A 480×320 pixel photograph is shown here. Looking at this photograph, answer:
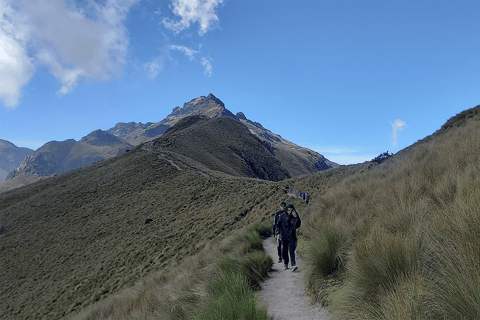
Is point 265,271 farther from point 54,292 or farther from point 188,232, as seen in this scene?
point 54,292

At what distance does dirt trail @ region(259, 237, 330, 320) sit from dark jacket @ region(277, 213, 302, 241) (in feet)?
3.44

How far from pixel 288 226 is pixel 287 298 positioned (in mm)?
2913

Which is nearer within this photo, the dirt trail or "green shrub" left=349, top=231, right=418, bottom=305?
"green shrub" left=349, top=231, right=418, bottom=305

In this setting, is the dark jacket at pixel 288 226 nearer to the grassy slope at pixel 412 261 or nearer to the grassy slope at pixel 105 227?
the grassy slope at pixel 412 261

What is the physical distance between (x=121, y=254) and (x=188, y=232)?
690 centimetres

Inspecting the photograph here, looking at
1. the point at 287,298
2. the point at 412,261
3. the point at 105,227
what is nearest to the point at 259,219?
the point at 287,298

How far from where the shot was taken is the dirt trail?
479cm

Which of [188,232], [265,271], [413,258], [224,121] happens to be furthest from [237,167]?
[413,258]

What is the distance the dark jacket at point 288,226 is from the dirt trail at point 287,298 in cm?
105

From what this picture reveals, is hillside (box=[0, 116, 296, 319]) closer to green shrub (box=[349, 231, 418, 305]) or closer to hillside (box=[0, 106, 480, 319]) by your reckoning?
hillside (box=[0, 106, 480, 319])

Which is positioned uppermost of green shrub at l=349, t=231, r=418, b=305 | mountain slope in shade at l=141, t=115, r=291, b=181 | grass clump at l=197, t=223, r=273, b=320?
mountain slope in shade at l=141, t=115, r=291, b=181

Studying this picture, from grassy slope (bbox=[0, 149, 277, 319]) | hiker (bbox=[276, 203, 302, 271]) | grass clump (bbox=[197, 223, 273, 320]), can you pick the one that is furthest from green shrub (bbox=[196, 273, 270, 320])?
grassy slope (bbox=[0, 149, 277, 319])

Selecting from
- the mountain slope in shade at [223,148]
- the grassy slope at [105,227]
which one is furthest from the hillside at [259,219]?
the mountain slope in shade at [223,148]

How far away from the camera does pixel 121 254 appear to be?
1003 inches
